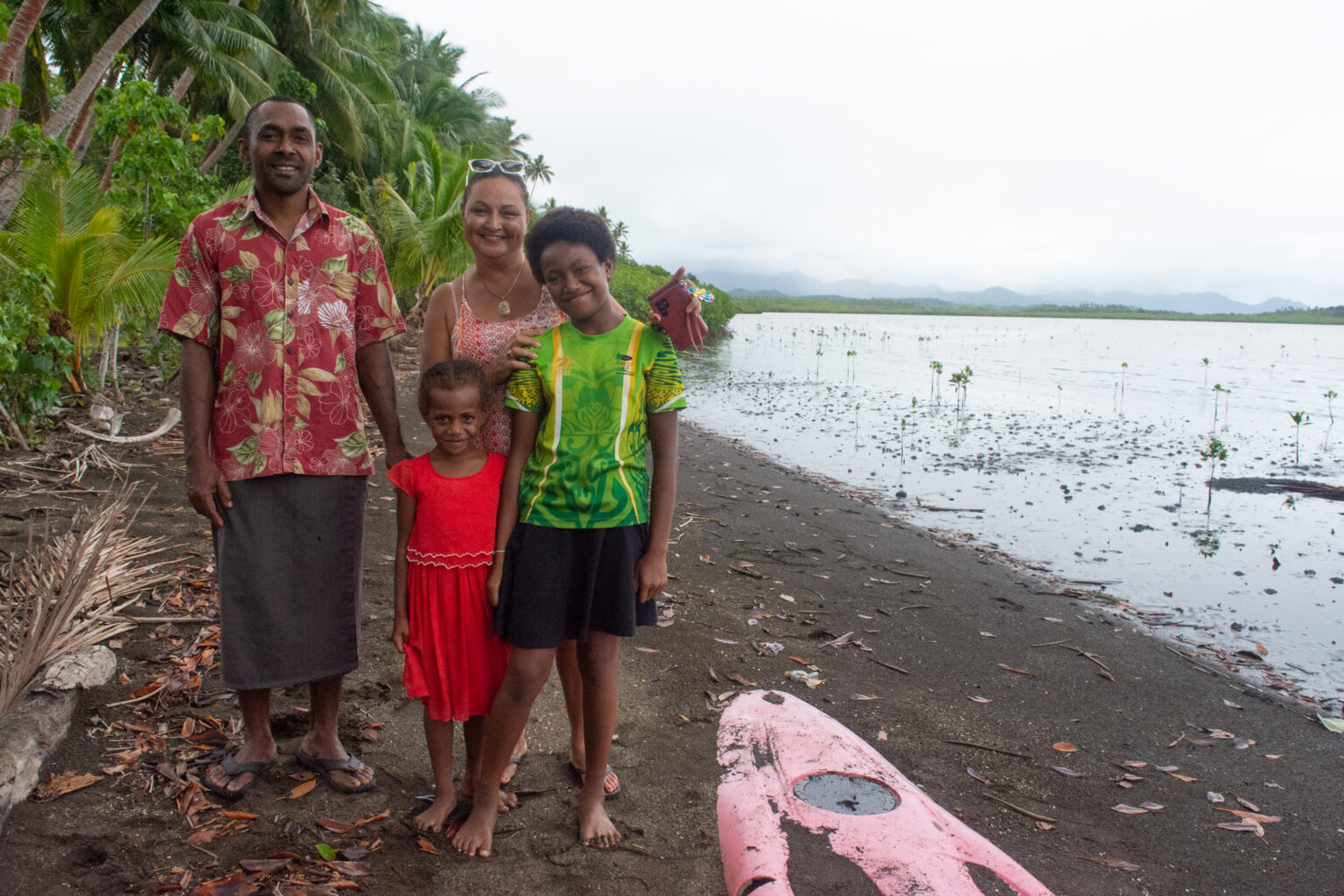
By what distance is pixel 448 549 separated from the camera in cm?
260

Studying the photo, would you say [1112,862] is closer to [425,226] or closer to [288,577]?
[288,577]

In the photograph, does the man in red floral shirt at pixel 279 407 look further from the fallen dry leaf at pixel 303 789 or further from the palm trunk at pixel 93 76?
the palm trunk at pixel 93 76

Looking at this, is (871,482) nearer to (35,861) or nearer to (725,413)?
(725,413)

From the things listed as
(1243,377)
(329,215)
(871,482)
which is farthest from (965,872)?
(1243,377)

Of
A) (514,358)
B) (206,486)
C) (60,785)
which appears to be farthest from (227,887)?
(514,358)

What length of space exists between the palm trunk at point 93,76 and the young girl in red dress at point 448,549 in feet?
45.9

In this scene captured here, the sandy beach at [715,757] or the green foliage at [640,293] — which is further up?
the green foliage at [640,293]

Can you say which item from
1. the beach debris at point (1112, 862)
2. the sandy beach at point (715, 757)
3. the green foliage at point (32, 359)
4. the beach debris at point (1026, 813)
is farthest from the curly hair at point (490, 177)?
the green foliage at point (32, 359)

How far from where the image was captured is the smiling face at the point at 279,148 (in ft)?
8.55

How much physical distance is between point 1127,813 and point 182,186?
921 cm

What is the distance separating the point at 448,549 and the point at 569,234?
3.36 feet

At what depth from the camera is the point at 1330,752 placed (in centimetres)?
424

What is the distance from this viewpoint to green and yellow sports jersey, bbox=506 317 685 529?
8.31 feet

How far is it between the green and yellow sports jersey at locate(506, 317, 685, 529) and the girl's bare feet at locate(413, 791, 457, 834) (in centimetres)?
98
